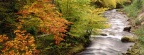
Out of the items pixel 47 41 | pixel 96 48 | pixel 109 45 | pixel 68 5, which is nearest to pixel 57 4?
pixel 68 5

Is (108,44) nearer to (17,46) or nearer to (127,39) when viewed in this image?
(127,39)

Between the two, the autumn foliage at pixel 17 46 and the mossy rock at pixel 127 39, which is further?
the mossy rock at pixel 127 39

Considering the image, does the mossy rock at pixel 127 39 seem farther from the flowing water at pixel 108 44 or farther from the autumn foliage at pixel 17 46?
the autumn foliage at pixel 17 46

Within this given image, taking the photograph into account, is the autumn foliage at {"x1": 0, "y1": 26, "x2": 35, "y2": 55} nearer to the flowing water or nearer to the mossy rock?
the flowing water

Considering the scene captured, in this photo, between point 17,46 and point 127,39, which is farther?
point 127,39

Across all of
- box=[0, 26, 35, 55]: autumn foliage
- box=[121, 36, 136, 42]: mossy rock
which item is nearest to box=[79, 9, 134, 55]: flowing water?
box=[121, 36, 136, 42]: mossy rock

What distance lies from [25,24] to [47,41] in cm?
260

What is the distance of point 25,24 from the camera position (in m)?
9.98

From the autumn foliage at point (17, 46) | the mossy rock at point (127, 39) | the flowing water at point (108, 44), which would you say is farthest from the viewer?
the mossy rock at point (127, 39)

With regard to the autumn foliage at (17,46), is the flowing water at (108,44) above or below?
below

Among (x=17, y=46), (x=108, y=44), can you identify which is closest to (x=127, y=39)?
(x=108, y=44)

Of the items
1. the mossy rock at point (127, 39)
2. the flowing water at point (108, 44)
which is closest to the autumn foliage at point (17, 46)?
the flowing water at point (108, 44)

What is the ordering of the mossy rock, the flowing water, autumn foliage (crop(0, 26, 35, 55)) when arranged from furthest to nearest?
the mossy rock
the flowing water
autumn foliage (crop(0, 26, 35, 55))

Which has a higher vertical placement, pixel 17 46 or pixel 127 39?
pixel 17 46
